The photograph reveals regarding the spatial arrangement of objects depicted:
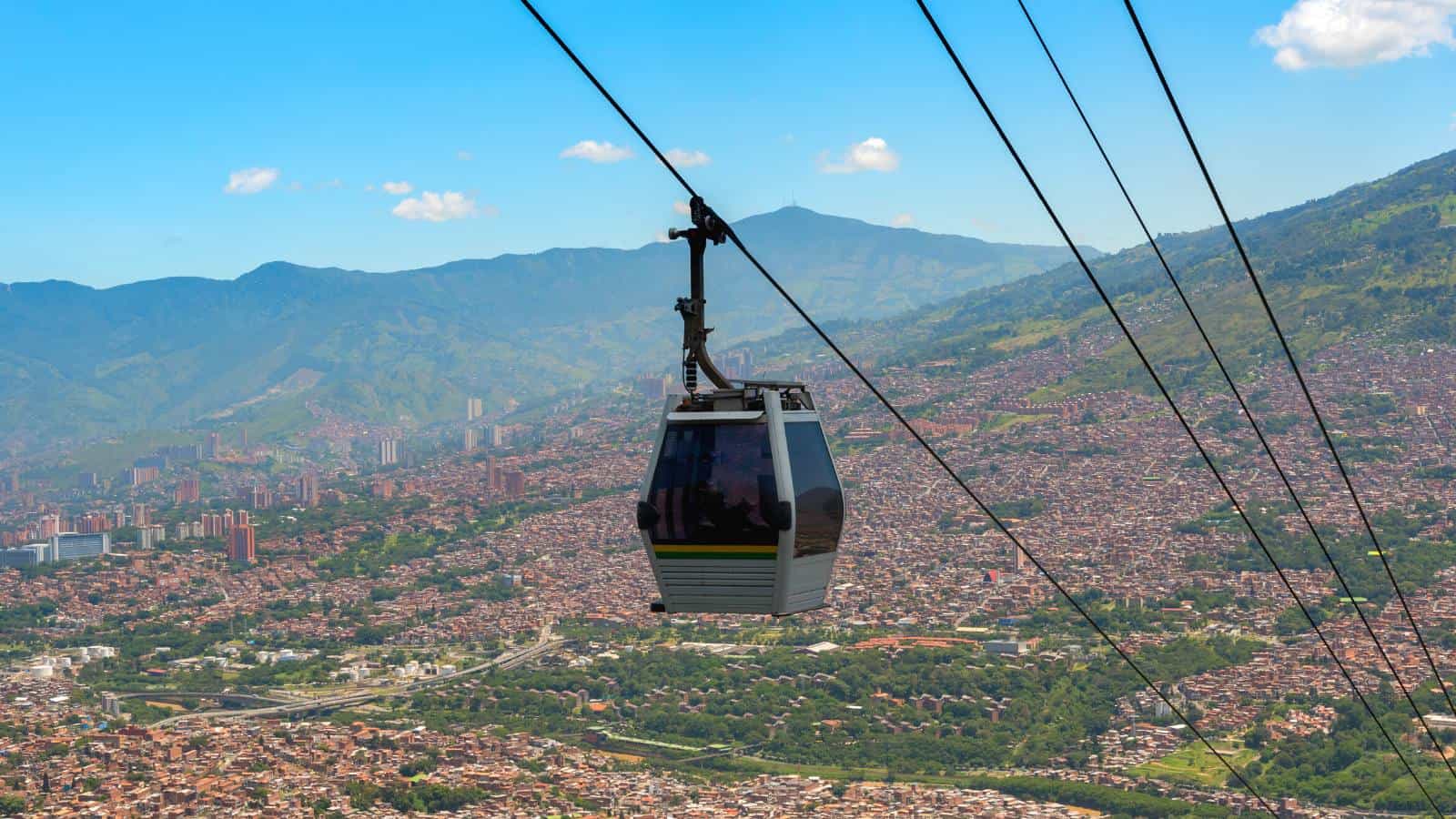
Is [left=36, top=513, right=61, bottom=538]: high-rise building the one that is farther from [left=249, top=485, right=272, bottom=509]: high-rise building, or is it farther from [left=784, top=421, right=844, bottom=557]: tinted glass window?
[left=784, top=421, right=844, bottom=557]: tinted glass window

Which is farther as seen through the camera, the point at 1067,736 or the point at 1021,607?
the point at 1021,607

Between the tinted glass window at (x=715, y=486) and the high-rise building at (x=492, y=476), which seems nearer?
the tinted glass window at (x=715, y=486)

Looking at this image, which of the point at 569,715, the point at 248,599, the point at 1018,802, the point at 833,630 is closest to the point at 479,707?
the point at 569,715

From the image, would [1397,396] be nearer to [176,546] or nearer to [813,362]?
[176,546]

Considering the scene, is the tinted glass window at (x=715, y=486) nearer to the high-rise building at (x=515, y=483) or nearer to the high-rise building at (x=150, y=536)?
the high-rise building at (x=150, y=536)

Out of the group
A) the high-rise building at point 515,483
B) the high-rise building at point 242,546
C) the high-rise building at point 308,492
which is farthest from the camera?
the high-rise building at point 308,492

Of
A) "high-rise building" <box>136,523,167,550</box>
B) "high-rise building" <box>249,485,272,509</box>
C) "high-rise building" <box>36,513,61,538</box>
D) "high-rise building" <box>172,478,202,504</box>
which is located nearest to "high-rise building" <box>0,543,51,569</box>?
"high-rise building" <box>136,523,167,550</box>

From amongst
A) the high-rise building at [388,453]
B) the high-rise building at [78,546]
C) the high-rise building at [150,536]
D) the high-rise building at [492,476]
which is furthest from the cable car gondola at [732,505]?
the high-rise building at [388,453]

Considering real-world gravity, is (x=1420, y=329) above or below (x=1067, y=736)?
above

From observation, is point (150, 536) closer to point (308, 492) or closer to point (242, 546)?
point (242, 546)
